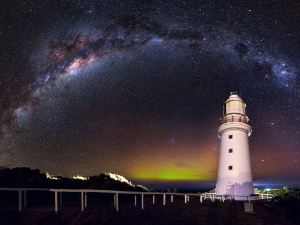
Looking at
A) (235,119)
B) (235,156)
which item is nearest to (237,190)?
(235,156)

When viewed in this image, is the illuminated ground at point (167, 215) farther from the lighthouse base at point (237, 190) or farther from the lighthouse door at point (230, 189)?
the lighthouse door at point (230, 189)

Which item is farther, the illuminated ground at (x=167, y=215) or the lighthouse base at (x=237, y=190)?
the lighthouse base at (x=237, y=190)

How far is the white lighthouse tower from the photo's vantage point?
80.5 ft

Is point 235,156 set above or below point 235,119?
below

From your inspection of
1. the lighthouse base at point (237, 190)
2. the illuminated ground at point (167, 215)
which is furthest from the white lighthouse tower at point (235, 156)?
the illuminated ground at point (167, 215)

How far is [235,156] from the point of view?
24766 millimetres

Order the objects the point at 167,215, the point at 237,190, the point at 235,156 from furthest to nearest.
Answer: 1. the point at 235,156
2. the point at 237,190
3. the point at 167,215

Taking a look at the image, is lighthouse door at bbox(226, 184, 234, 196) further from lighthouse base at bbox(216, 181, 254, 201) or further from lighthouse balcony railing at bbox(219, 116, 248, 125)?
lighthouse balcony railing at bbox(219, 116, 248, 125)

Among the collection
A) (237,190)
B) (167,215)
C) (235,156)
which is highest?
(235,156)

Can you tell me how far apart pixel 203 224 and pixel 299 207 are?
26.2 feet

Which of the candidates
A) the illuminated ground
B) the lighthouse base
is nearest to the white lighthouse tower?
the lighthouse base

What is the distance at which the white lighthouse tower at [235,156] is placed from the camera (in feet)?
80.5

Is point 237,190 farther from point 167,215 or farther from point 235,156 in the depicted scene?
point 167,215

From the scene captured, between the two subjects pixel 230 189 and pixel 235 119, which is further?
pixel 235 119
